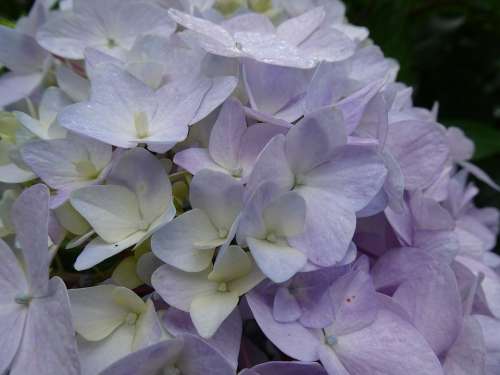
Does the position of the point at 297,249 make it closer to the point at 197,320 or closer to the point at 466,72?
the point at 197,320

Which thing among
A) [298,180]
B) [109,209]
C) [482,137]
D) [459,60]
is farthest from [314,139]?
[459,60]

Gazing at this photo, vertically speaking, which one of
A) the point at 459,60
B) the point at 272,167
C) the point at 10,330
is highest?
the point at 272,167

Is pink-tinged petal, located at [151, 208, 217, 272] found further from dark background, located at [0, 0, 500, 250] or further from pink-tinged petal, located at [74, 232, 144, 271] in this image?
dark background, located at [0, 0, 500, 250]

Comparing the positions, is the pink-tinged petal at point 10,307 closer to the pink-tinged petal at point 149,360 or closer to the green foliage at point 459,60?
the pink-tinged petal at point 149,360

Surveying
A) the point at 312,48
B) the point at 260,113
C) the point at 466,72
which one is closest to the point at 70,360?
the point at 260,113

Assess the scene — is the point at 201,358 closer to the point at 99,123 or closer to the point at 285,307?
the point at 285,307

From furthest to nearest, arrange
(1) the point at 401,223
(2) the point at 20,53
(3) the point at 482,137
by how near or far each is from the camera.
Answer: (3) the point at 482,137
(2) the point at 20,53
(1) the point at 401,223
